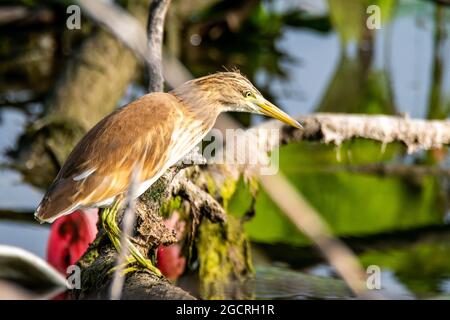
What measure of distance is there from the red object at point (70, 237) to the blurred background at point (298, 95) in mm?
510

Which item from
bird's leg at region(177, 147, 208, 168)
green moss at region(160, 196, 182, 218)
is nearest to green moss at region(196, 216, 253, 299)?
green moss at region(160, 196, 182, 218)

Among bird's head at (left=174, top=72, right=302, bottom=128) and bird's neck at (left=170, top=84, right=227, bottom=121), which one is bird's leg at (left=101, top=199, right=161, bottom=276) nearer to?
bird's neck at (left=170, top=84, right=227, bottom=121)

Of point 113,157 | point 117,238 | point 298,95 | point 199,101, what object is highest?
point 298,95

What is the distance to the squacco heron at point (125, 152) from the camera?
3361 millimetres

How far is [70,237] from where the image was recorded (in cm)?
473

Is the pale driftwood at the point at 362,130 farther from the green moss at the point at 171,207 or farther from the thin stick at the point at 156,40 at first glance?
the thin stick at the point at 156,40

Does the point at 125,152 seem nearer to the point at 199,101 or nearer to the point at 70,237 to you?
the point at 199,101

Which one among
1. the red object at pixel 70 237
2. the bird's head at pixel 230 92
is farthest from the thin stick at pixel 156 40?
the red object at pixel 70 237

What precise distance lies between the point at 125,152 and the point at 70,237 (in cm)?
134

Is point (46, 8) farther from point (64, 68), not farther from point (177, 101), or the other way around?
point (177, 101)

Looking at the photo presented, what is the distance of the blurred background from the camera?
220 inches

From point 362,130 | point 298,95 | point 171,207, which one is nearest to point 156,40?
point 171,207

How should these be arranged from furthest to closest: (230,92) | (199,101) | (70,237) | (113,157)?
1. (70,237)
2. (230,92)
3. (199,101)
4. (113,157)

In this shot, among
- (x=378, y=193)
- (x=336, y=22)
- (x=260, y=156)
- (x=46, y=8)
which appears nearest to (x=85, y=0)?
(x=260, y=156)
